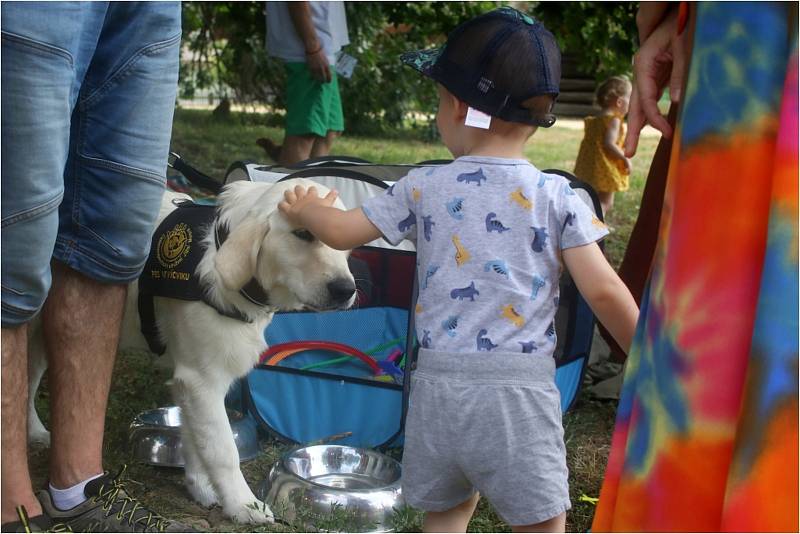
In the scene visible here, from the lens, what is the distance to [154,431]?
3270mm

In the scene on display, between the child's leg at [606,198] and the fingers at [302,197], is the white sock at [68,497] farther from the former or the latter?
the child's leg at [606,198]

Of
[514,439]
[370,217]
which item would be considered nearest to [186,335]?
[370,217]

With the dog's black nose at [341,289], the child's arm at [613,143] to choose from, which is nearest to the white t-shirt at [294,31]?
the child's arm at [613,143]

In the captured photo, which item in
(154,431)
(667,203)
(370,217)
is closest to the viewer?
(667,203)

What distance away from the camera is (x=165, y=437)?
3.22 m

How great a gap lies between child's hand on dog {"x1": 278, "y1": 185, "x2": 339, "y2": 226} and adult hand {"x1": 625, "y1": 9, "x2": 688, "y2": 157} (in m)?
0.77

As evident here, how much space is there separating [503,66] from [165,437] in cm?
193

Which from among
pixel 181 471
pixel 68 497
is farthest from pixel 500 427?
pixel 181 471

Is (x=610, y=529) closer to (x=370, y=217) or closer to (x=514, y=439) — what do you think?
(x=514, y=439)

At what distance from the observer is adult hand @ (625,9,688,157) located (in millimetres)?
1860

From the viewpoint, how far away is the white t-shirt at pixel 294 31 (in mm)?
5926

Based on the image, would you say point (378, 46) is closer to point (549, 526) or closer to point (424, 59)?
point (424, 59)

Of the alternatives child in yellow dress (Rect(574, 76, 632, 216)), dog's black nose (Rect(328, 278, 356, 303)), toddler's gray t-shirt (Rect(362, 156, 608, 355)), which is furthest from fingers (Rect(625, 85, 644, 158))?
child in yellow dress (Rect(574, 76, 632, 216))

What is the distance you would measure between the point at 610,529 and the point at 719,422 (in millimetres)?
311
